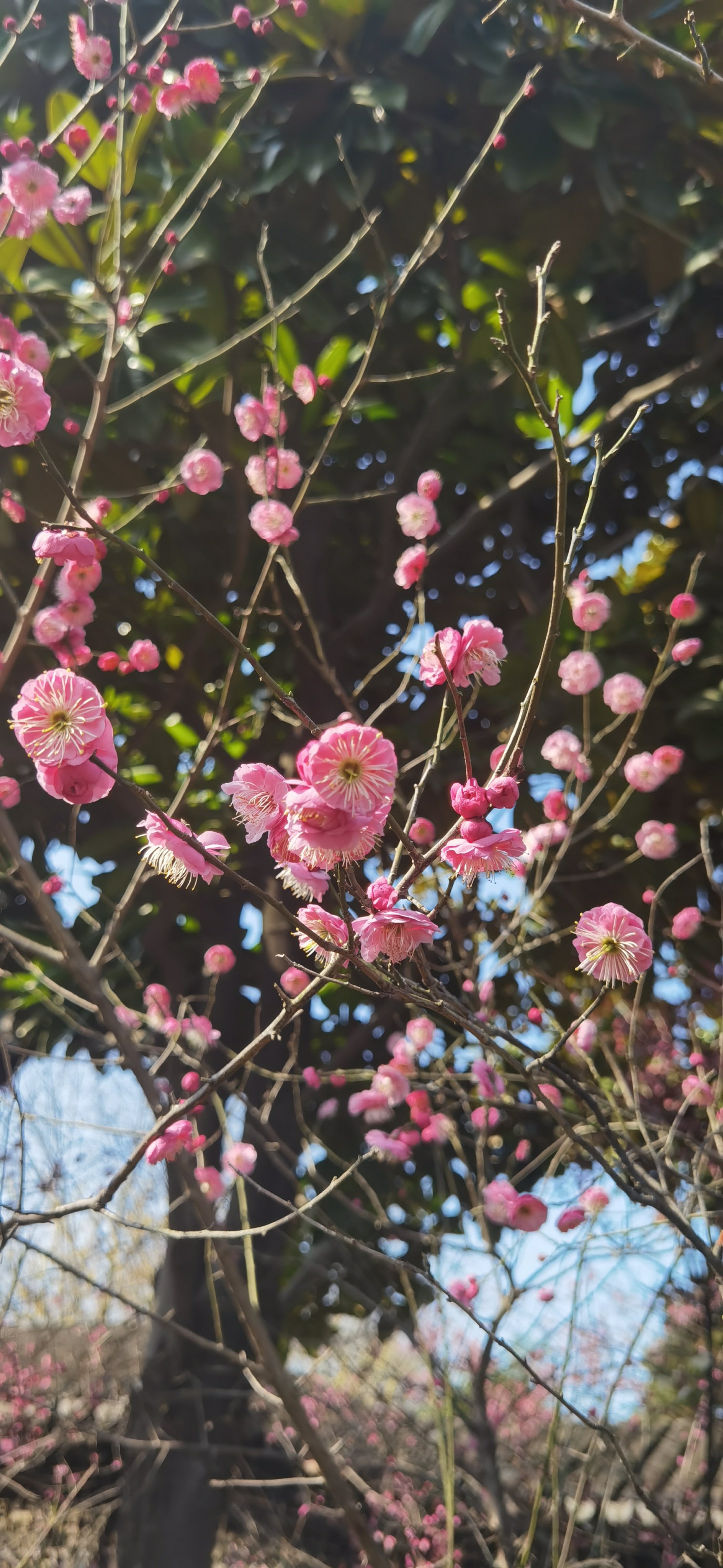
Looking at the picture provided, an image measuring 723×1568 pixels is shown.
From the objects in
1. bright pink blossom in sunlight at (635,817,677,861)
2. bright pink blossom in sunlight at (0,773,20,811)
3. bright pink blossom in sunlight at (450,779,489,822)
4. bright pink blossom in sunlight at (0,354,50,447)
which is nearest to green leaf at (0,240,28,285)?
bright pink blossom in sunlight at (0,773,20,811)

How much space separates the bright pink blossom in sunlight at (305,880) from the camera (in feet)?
2.56

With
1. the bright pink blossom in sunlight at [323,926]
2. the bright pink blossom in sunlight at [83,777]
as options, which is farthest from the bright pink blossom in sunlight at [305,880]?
the bright pink blossom in sunlight at [83,777]

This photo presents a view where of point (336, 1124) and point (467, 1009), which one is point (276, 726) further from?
point (467, 1009)

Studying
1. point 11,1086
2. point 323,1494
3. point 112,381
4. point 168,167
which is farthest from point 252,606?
point 323,1494

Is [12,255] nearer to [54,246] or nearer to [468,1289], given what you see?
[54,246]

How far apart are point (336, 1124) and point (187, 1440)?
949mm

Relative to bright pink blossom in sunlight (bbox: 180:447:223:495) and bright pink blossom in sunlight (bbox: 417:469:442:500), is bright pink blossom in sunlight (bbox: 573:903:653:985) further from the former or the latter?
bright pink blossom in sunlight (bbox: 180:447:223:495)

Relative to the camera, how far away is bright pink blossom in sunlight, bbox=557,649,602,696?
175 cm

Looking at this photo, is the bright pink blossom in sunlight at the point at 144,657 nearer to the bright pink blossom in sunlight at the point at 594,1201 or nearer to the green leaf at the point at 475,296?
the green leaf at the point at 475,296

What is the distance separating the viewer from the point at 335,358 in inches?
94.0

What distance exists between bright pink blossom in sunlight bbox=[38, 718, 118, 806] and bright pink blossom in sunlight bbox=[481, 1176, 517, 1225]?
4.15ft

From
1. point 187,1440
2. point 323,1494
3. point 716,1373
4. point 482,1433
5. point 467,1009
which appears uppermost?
point 467,1009

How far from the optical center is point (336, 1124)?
10.4 feet

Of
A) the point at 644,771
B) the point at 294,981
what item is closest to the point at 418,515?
the point at 644,771
